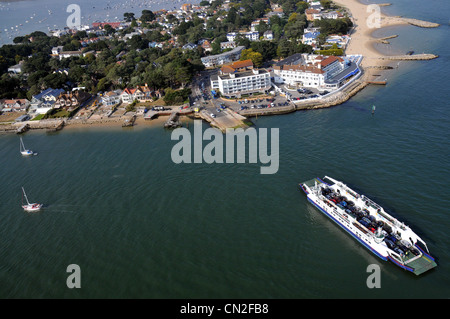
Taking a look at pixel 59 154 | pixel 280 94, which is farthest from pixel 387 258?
pixel 59 154

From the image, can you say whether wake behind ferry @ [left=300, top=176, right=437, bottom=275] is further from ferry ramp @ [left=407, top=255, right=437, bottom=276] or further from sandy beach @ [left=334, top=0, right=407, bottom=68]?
sandy beach @ [left=334, top=0, right=407, bottom=68]

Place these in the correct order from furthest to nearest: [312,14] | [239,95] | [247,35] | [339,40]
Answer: [312,14]
[247,35]
[339,40]
[239,95]

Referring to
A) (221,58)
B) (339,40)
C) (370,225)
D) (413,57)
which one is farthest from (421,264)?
(339,40)

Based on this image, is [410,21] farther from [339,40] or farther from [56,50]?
[56,50]

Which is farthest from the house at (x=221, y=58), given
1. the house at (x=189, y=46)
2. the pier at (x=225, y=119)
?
the pier at (x=225, y=119)

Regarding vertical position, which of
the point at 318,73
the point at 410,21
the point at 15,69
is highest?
the point at 410,21

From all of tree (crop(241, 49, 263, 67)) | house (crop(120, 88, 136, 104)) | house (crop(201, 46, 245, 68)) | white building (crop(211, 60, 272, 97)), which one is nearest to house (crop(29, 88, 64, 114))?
house (crop(120, 88, 136, 104))
